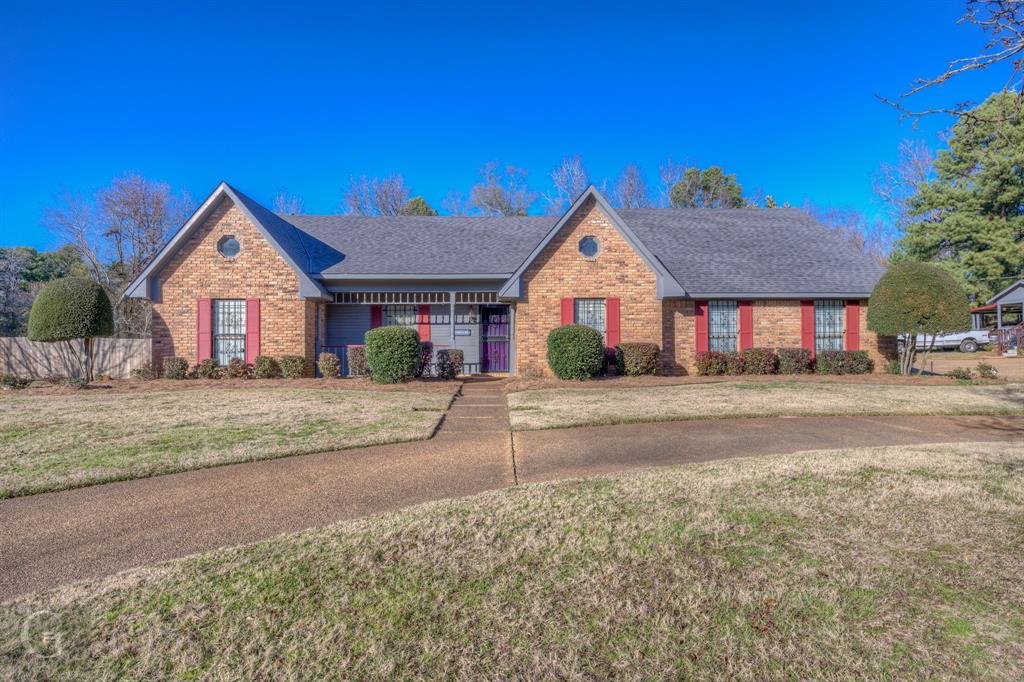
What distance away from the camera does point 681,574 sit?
112 inches

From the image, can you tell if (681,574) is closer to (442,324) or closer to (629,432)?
(629,432)

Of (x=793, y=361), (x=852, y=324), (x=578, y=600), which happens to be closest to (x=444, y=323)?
(x=793, y=361)

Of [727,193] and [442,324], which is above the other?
[727,193]

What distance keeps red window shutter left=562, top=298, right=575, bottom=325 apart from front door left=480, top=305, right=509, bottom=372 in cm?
303

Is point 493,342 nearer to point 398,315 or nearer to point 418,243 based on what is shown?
point 398,315

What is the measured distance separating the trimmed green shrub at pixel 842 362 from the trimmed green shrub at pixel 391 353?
38.9 feet

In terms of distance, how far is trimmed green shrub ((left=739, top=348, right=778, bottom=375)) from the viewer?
14.7 metres

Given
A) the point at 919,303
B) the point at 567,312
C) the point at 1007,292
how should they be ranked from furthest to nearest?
the point at 1007,292 → the point at 567,312 → the point at 919,303

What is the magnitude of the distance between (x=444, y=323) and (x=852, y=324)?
512 inches

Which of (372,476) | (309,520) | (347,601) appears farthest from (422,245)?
(347,601)

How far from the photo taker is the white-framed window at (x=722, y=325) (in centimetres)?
1547

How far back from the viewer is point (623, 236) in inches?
583

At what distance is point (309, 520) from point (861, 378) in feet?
48.3

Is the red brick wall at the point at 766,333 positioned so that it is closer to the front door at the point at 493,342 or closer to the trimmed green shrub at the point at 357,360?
the front door at the point at 493,342
